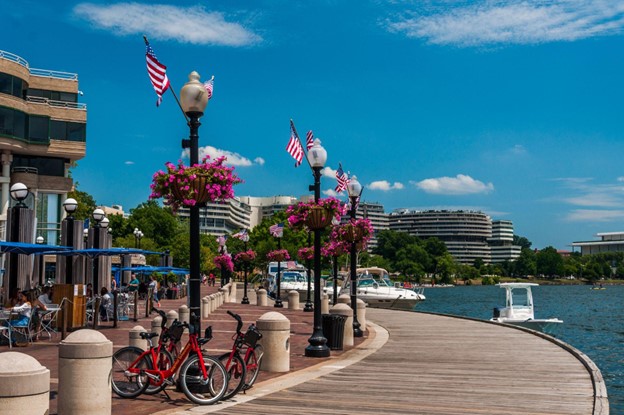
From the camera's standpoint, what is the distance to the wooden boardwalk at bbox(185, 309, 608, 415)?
36.7 ft

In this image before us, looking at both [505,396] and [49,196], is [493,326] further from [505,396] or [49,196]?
[49,196]

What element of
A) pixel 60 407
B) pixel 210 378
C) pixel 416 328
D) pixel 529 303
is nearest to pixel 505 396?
pixel 210 378

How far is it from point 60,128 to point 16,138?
5.68 m

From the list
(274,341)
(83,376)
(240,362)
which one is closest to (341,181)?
(274,341)

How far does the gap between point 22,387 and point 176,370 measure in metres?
4.20

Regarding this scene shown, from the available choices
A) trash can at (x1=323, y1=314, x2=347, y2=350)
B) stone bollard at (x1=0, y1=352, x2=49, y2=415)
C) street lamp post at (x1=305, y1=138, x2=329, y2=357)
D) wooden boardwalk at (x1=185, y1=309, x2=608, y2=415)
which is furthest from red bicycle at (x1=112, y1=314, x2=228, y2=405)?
trash can at (x1=323, y1=314, x2=347, y2=350)

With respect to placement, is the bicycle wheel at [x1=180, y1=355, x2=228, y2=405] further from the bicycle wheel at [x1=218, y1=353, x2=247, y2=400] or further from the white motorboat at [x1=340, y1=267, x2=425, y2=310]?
the white motorboat at [x1=340, y1=267, x2=425, y2=310]

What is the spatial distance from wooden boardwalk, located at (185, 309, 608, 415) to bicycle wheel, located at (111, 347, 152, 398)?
1.27 metres

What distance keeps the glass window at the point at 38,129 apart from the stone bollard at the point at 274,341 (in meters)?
43.6

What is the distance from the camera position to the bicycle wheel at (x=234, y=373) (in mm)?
11555

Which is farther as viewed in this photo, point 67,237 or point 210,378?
point 67,237

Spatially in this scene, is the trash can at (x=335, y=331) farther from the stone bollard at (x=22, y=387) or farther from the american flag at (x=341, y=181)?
the stone bollard at (x=22, y=387)

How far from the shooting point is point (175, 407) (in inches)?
432

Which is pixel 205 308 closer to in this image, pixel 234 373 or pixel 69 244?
pixel 69 244
